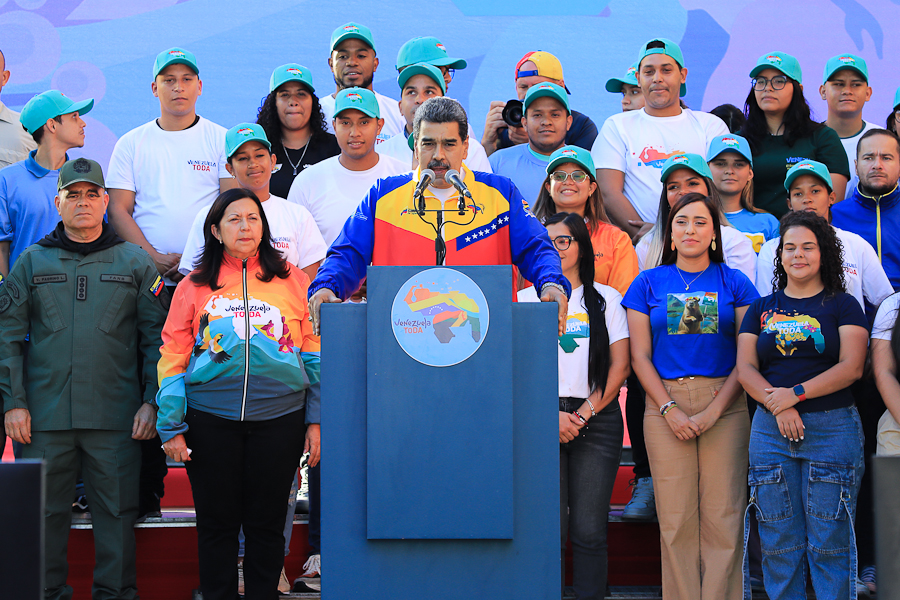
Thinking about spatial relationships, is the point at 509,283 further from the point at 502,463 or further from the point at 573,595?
the point at 573,595

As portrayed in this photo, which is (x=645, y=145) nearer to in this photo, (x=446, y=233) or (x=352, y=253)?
(x=446, y=233)

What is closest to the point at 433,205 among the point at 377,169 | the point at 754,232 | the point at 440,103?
the point at 440,103

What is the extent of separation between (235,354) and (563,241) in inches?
53.3

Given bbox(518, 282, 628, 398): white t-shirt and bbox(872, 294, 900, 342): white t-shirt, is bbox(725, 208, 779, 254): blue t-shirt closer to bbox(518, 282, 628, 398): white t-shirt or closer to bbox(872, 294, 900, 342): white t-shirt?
bbox(872, 294, 900, 342): white t-shirt

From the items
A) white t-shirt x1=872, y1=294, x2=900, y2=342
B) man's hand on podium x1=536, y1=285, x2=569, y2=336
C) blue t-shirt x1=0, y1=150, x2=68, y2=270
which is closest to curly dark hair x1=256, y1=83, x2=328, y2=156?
blue t-shirt x1=0, y1=150, x2=68, y2=270

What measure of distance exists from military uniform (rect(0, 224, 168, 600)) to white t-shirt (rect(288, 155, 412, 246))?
85 cm

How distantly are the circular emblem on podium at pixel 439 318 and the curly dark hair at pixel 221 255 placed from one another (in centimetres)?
141

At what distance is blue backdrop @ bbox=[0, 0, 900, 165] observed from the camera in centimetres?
523

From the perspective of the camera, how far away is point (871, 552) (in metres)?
3.54

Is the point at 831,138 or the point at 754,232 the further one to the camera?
the point at 831,138

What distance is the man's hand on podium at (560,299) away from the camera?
2.12m

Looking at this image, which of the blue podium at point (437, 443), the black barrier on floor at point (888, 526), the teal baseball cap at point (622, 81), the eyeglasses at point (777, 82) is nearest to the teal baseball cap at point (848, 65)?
the eyeglasses at point (777, 82)

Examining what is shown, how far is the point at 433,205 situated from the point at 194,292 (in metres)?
1.13

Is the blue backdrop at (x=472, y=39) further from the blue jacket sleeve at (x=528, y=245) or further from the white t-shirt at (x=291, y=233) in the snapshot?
the blue jacket sleeve at (x=528, y=245)
